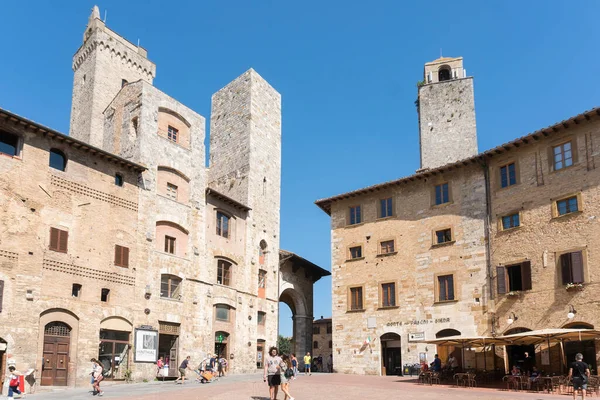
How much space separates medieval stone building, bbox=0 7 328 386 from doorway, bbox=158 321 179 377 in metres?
0.07

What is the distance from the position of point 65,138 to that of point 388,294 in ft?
63.5

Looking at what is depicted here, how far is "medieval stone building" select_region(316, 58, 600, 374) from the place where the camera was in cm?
2578

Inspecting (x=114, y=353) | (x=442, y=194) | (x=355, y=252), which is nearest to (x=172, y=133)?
(x=114, y=353)

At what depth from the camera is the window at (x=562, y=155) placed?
26766 millimetres

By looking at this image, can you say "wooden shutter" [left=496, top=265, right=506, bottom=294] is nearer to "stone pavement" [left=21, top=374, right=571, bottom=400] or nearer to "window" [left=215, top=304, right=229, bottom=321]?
"stone pavement" [left=21, top=374, right=571, bottom=400]

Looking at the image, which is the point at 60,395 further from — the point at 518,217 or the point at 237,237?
the point at 518,217

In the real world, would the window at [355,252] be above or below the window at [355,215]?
below

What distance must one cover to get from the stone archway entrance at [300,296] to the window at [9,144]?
71.2ft

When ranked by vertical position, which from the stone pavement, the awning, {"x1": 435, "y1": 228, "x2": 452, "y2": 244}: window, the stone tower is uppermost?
the stone tower

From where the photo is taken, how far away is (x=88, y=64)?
163 feet

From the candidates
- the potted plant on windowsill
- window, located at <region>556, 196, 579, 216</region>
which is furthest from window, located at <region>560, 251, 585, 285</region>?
window, located at <region>556, 196, 579, 216</region>

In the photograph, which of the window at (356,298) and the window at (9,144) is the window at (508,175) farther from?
the window at (9,144)

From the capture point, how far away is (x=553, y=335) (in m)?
22.0

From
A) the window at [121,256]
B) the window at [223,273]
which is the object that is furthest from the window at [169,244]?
the window at [223,273]
